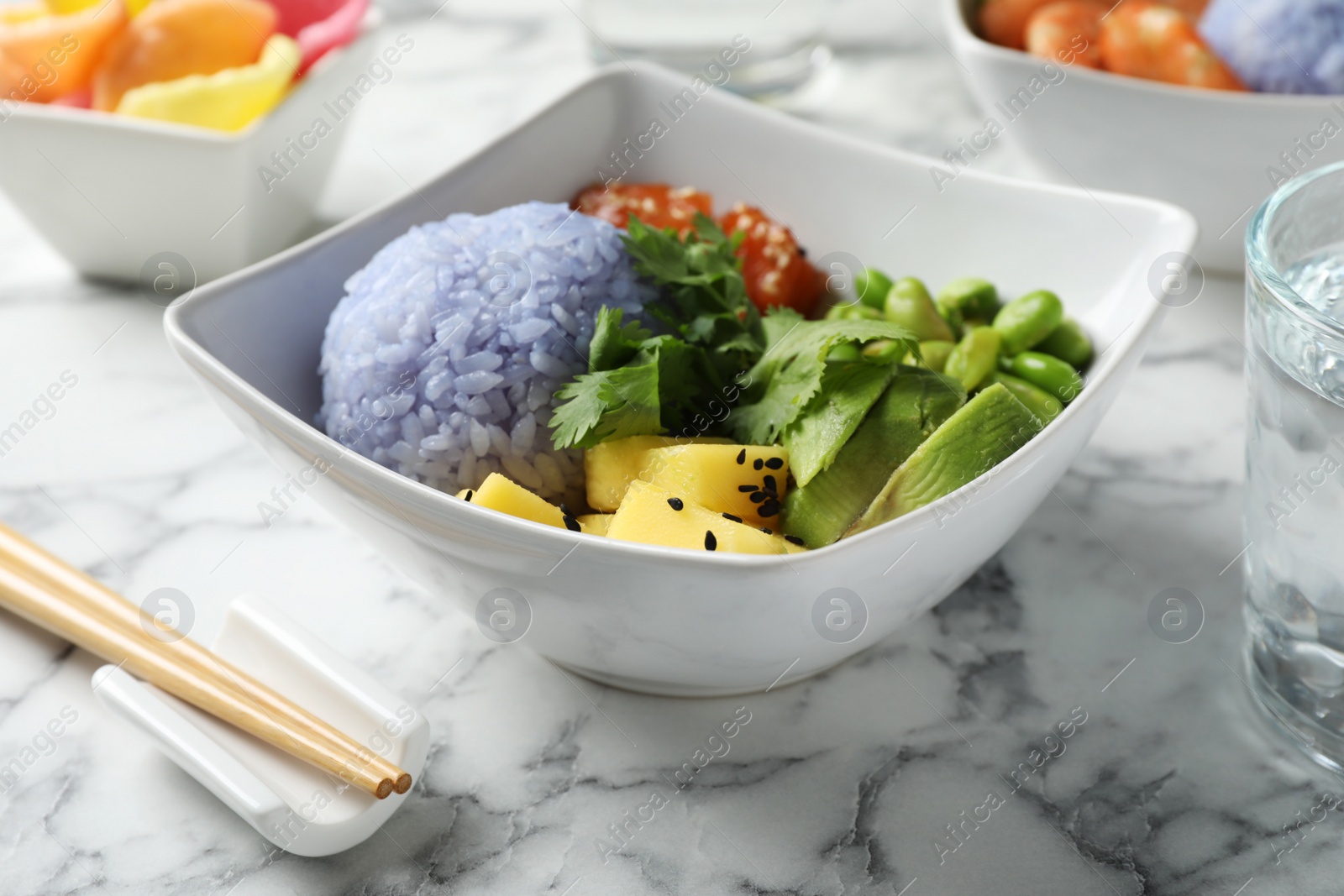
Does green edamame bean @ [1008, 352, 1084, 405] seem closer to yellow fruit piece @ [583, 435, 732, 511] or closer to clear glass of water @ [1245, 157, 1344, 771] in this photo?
clear glass of water @ [1245, 157, 1344, 771]

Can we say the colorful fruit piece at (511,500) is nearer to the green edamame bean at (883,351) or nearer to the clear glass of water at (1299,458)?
the green edamame bean at (883,351)

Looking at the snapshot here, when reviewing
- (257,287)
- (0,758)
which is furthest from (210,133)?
(0,758)

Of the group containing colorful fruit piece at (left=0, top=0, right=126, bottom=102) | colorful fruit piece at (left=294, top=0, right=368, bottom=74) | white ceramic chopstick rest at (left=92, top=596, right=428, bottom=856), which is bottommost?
white ceramic chopstick rest at (left=92, top=596, right=428, bottom=856)

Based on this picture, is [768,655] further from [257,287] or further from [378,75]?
[378,75]

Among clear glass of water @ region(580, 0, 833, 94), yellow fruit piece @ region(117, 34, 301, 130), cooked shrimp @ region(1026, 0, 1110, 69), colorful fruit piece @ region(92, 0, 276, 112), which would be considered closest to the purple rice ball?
yellow fruit piece @ region(117, 34, 301, 130)

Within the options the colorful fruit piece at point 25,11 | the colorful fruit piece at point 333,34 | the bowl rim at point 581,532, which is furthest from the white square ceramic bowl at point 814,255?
the colorful fruit piece at point 25,11
